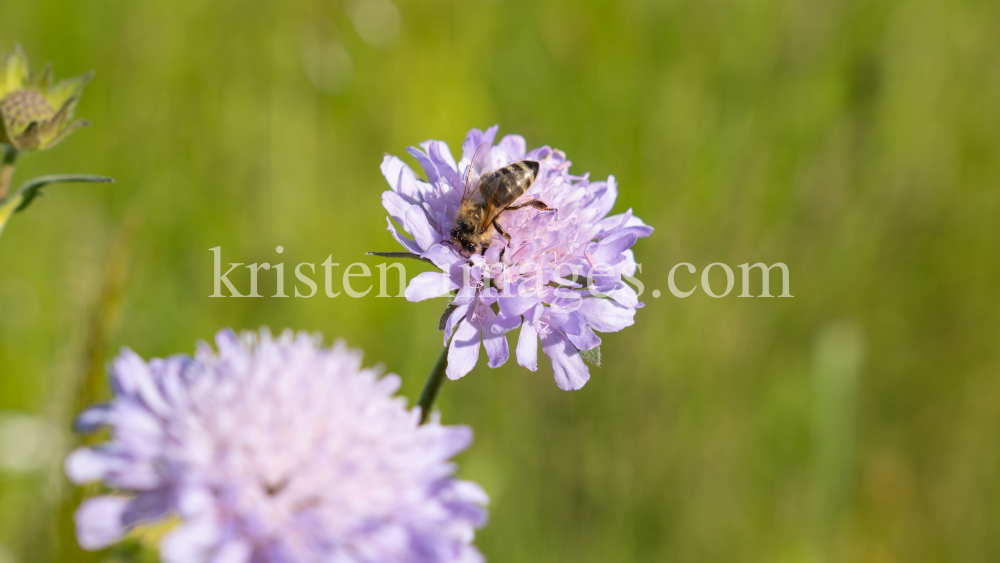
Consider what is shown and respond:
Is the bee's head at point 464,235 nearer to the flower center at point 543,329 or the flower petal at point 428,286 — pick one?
the flower petal at point 428,286

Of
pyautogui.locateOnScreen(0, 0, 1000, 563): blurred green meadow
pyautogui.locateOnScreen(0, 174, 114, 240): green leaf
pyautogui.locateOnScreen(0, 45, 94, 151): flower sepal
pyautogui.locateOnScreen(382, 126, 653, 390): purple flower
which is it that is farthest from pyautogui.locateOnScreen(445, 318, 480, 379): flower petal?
pyautogui.locateOnScreen(0, 0, 1000, 563): blurred green meadow

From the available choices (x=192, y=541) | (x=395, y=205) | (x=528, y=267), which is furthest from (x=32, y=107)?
(x=528, y=267)

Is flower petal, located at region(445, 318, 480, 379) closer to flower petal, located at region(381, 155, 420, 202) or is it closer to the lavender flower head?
the lavender flower head

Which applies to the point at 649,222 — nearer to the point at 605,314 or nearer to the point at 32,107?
the point at 605,314

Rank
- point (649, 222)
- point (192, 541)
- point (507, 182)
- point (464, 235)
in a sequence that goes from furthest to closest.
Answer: point (649, 222) → point (507, 182) → point (464, 235) → point (192, 541)

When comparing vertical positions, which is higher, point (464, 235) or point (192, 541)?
point (464, 235)

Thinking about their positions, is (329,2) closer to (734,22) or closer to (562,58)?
(562,58)
